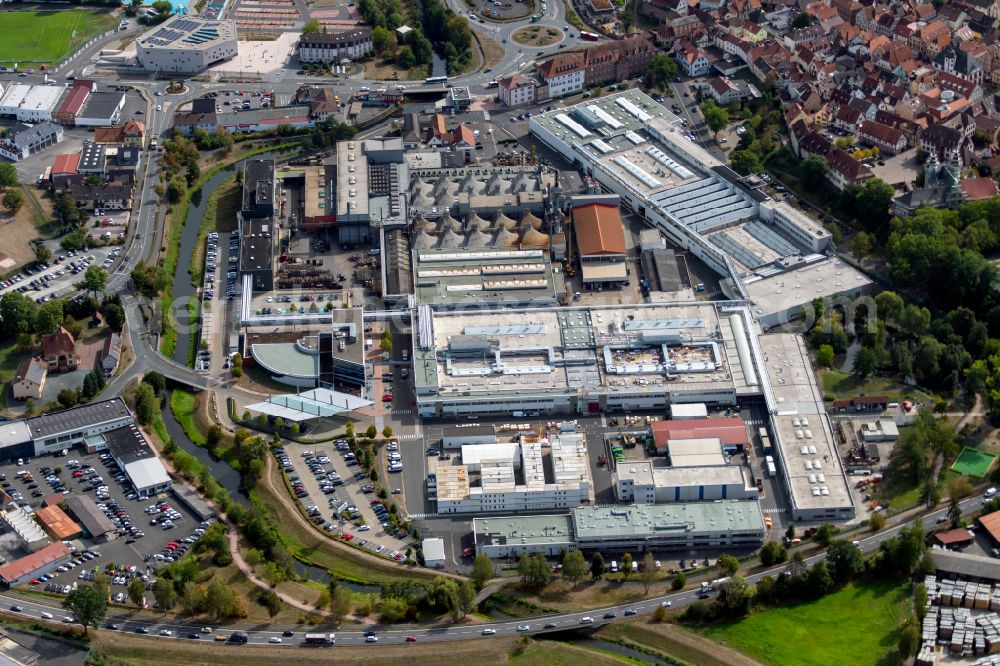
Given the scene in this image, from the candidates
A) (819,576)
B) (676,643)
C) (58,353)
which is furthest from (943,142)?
(58,353)

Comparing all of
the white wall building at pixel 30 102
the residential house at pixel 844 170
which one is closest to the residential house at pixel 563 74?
the residential house at pixel 844 170

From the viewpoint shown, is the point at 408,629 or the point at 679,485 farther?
the point at 679,485

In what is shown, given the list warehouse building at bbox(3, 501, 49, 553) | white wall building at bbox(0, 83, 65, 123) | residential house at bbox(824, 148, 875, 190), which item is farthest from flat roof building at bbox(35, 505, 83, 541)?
residential house at bbox(824, 148, 875, 190)

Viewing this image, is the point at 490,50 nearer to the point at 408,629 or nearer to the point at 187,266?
the point at 187,266

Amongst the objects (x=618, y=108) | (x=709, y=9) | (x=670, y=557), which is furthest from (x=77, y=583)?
(x=709, y=9)

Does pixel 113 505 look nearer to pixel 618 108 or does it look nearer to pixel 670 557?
pixel 670 557
